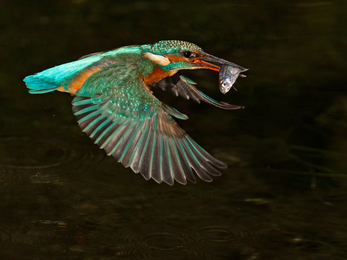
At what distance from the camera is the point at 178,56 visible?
445cm

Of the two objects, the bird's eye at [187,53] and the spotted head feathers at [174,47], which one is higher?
the spotted head feathers at [174,47]

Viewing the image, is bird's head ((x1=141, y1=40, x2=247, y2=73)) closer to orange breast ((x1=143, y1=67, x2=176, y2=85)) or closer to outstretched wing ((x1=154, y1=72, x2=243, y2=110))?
orange breast ((x1=143, y1=67, x2=176, y2=85))

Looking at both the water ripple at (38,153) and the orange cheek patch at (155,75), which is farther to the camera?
the water ripple at (38,153)

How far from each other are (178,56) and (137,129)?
2.79 ft

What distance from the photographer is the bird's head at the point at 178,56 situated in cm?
441

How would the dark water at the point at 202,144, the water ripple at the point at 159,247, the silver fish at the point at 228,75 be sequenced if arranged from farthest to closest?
1. the silver fish at the point at 228,75
2. the dark water at the point at 202,144
3. the water ripple at the point at 159,247

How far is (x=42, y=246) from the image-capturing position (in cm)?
379

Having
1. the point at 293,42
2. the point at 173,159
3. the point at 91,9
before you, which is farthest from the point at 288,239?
the point at 91,9

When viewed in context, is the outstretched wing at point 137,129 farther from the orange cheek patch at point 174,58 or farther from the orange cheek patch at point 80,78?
the orange cheek patch at point 174,58

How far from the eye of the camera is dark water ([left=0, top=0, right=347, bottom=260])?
12.9 feet

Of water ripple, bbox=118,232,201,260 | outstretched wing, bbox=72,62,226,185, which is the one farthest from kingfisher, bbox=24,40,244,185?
water ripple, bbox=118,232,201,260

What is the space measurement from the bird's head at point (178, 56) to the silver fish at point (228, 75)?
20cm

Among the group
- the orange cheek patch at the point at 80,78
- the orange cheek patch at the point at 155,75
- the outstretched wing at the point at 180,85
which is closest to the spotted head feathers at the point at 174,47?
the orange cheek patch at the point at 155,75

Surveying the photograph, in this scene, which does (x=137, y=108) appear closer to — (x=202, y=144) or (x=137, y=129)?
(x=137, y=129)
